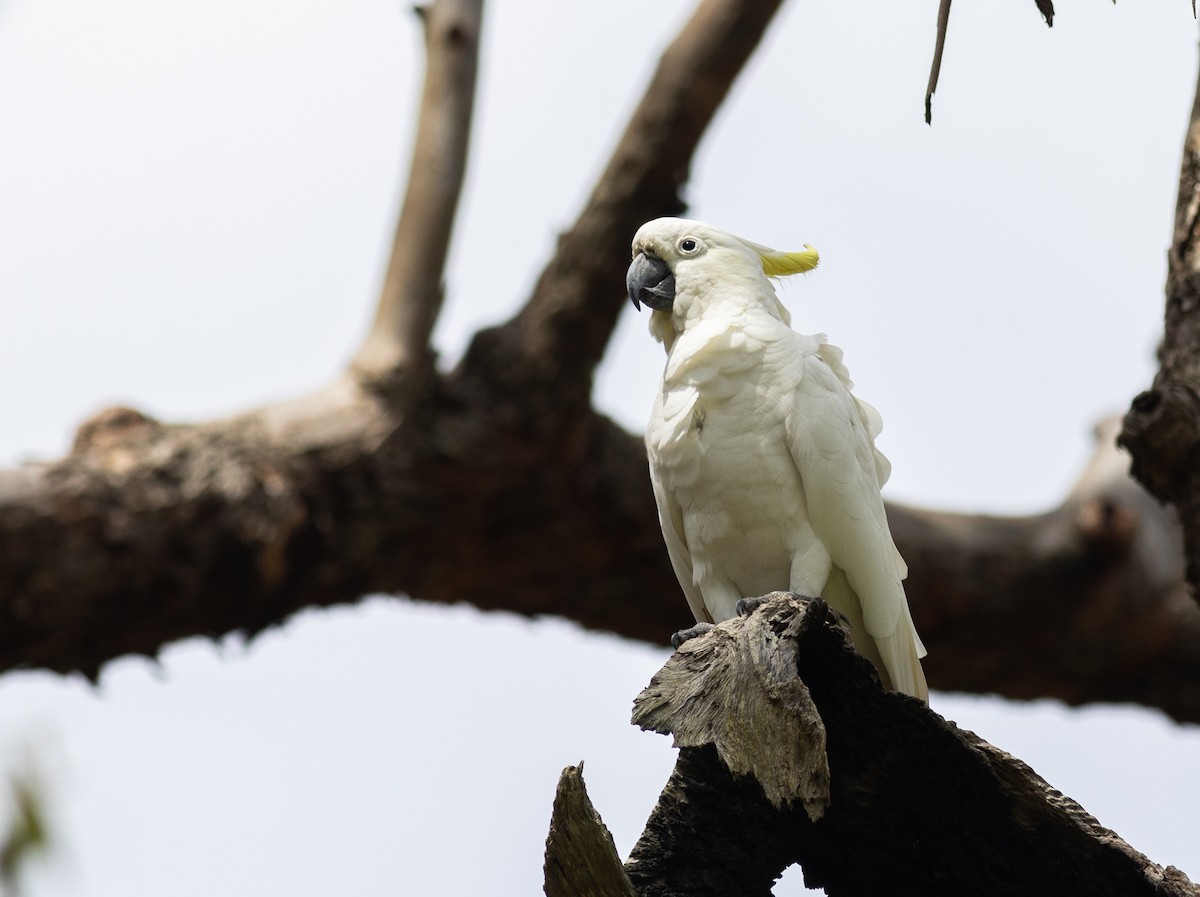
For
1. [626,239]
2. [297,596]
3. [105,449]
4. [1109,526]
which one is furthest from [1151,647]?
[105,449]

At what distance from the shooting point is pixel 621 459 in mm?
5887

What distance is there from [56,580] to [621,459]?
233 cm

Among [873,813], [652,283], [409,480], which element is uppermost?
[409,480]

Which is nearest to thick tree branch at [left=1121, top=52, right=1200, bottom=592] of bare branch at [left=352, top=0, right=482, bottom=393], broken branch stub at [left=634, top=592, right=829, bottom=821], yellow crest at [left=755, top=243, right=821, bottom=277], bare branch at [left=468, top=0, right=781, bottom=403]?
yellow crest at [left=755, top=243, right=821, bottom=277]

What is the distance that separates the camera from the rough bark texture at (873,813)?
2.11 metres

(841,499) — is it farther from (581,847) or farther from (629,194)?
(629,194)

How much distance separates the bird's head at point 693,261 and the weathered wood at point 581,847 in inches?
59.3

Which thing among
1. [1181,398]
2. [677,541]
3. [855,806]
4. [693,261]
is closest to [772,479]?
[677,541]

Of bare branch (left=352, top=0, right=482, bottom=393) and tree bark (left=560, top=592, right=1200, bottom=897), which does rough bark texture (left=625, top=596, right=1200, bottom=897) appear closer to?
tree bark (left=560, top=592, right=1200, bottom=897)

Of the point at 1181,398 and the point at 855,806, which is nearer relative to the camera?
the point at 855,806

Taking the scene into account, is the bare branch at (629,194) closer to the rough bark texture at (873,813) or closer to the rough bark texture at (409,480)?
the rough bark texture at (409,480)

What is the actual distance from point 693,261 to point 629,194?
1980 mm

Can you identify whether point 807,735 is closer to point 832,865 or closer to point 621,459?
point 832,865

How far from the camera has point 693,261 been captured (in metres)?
3.21
